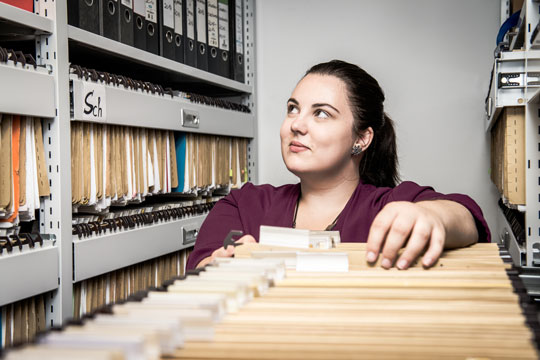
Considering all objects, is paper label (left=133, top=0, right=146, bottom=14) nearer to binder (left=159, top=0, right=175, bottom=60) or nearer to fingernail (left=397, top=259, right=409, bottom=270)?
binder (left=159, top=0, right=175, bottom=60)

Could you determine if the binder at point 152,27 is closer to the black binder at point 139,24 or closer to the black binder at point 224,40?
the black binder at point 139,24

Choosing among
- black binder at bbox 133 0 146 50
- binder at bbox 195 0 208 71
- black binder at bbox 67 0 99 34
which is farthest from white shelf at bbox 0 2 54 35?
binder at bbox 195 0 208 71

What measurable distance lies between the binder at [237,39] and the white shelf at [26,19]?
1233mm

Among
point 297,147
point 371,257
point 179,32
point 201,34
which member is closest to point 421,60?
point 201,34

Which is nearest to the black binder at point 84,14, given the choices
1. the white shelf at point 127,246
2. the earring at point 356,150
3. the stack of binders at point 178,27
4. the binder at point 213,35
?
the stack of binders at point 178,27

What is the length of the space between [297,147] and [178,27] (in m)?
0.85

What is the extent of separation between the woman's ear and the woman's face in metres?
0.04

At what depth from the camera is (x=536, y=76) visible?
1.49 meters

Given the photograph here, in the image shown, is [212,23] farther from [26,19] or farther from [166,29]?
[26,19]

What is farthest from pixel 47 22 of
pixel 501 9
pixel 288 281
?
pixel 501 9

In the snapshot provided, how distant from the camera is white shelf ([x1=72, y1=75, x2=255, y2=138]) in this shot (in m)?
1.59

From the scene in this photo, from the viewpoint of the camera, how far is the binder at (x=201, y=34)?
7.34ft

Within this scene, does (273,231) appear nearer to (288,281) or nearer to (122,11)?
(288,281)

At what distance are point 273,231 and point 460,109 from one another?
194cm
